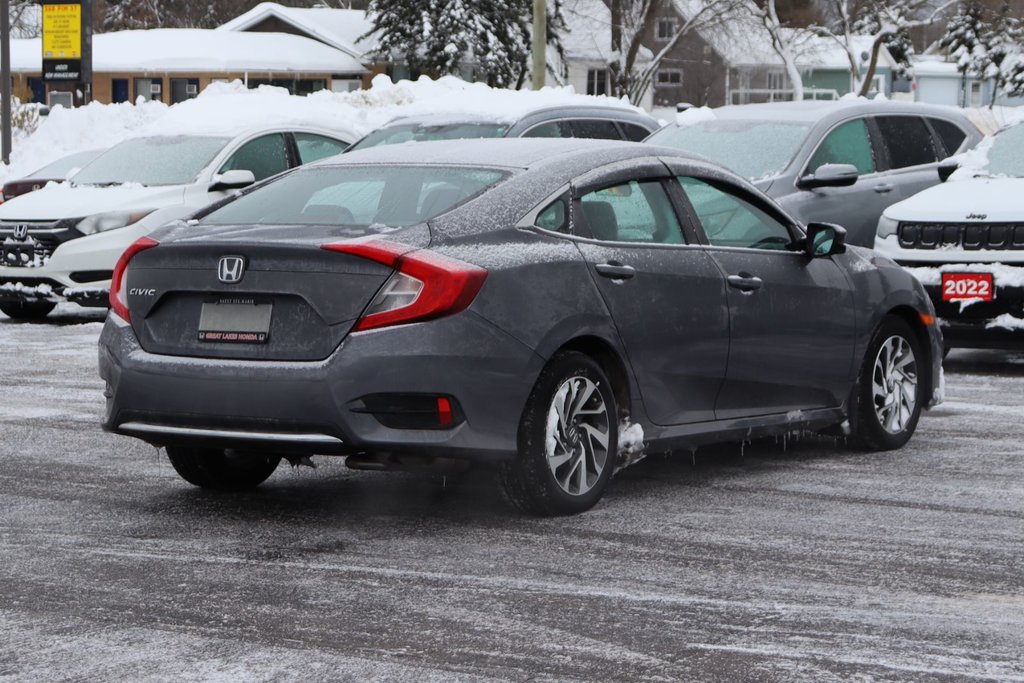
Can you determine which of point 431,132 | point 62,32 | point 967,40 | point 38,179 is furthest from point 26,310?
point 967,40

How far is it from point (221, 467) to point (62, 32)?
22.0 m

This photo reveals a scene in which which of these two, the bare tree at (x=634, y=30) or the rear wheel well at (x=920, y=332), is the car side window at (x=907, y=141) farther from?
the bare tree at (x=634, y=30)

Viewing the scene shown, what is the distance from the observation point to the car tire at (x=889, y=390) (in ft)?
29.6

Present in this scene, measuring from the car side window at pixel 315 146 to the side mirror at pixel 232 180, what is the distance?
179cm

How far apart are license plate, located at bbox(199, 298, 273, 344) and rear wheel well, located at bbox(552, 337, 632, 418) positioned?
1221 mm

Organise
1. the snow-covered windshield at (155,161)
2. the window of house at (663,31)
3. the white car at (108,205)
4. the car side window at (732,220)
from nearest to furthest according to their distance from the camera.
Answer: the car side window at (732,220) < the white car at (108,205) < the snow-covered windshield at (155,161) < the window of house at (663,31)

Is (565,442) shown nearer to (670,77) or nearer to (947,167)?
(947,167)

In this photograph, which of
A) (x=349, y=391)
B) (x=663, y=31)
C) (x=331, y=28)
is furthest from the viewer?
(x=663, y=31)

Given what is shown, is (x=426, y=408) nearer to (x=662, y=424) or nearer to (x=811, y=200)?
(x=662, y=424)

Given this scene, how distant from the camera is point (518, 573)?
6297 millimetres

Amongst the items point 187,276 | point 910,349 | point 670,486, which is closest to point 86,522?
point 187,276

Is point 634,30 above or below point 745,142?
above

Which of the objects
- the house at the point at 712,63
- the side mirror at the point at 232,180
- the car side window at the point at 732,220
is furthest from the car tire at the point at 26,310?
the house at the point at 712,63

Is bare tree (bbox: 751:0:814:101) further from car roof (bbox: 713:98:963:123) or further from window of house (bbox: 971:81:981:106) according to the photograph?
car roof (bbox: 713:98:963:123)
